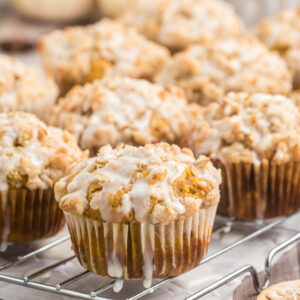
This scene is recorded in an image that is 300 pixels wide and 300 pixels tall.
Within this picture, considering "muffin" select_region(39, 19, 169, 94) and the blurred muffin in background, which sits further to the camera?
the blurred muffin in background

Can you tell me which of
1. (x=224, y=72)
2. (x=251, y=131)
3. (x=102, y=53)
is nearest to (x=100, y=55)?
(x=102, y=53)

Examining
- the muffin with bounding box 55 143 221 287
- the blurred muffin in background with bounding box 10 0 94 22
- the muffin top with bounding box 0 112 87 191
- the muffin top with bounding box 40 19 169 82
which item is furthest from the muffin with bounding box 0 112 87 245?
the blurred muffin in background with bounding box 10 0 94 22

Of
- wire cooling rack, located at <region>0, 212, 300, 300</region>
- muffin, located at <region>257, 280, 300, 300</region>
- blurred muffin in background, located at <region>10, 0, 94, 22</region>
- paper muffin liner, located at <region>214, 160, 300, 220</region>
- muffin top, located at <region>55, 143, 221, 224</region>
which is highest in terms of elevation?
blurred muffin in background, located at <region>10, 0, 94, 22</region>

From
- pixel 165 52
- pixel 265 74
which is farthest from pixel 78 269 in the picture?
pixel 165 52

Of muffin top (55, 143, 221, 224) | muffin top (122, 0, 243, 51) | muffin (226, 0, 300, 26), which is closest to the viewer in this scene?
muffin top (55, 143, 221, 224)

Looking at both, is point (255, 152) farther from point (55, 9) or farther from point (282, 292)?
point (55, 9)

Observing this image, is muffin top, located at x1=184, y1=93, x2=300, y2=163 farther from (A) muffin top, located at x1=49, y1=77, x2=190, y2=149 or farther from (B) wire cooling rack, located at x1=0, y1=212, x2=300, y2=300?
(B) wire cooling rack, located at x1=0, y1=212, x2=300, y2=300

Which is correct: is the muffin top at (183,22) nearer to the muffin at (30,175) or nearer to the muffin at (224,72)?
the muffin at (224,72)
